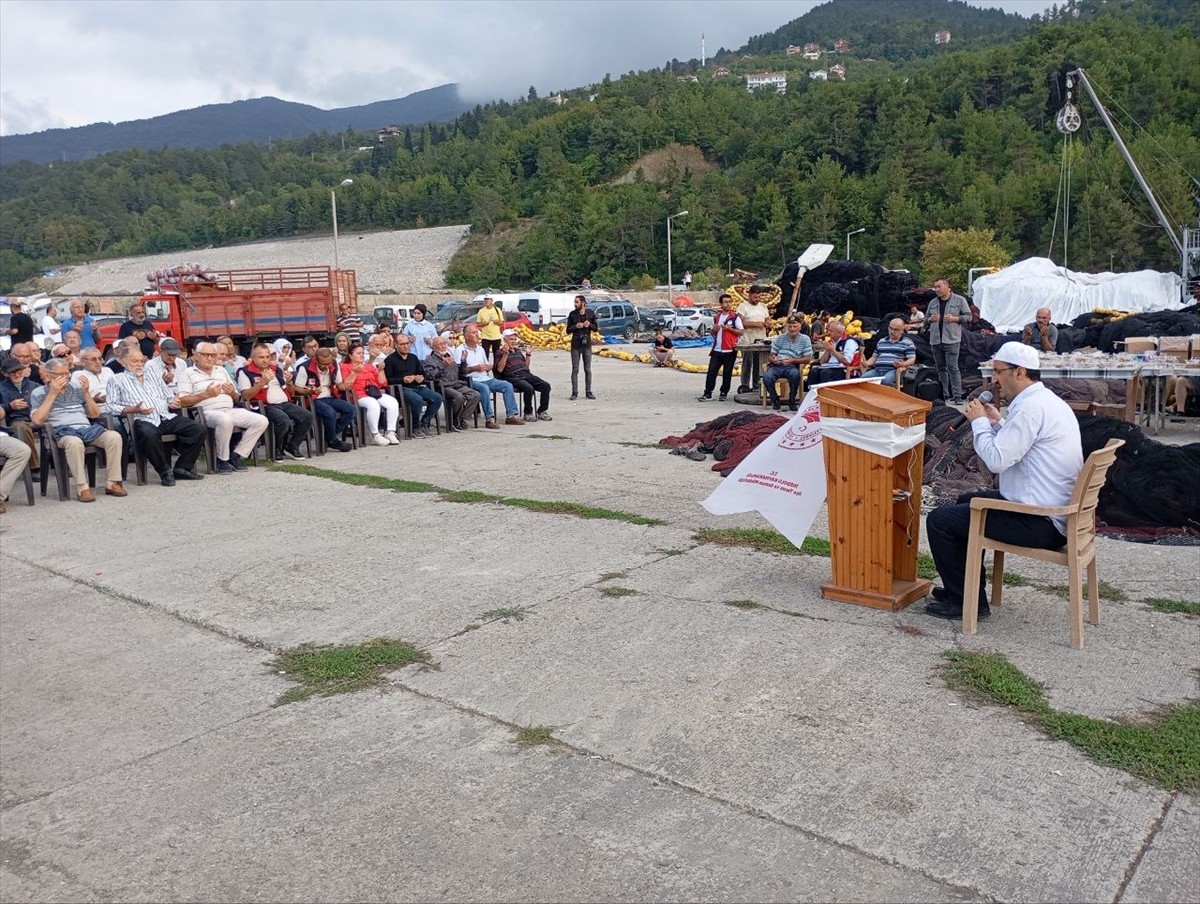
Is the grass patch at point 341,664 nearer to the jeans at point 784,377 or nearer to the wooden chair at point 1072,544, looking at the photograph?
the wooden chair at point 1072,544

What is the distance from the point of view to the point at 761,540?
757cm

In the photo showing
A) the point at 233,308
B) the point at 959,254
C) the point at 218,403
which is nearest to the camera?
the point at 218,403

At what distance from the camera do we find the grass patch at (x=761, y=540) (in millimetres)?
7295

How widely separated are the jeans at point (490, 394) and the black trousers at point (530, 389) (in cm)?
19

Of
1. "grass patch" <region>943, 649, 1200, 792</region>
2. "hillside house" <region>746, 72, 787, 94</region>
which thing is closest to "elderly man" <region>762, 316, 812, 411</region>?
"grass patch" <region>943, 649, 1200, 792</region>

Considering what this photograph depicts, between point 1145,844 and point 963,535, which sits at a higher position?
point 963,535

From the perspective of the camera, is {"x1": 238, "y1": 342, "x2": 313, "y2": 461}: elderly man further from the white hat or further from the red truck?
the red truck

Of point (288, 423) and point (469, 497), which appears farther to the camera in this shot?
point (288, 423)

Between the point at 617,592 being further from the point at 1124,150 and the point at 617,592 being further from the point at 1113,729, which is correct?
the point at 1124,150

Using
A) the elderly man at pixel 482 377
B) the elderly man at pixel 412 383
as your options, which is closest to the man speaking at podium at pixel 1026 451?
the elderly man at pixel 412 383

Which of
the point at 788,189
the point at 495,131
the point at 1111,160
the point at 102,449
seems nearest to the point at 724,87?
the point at 495,131

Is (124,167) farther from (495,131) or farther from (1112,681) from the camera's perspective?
(1112,681)

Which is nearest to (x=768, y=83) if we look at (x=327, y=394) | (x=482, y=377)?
(x=482, y=377)

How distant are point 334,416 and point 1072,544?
9.20 meters
